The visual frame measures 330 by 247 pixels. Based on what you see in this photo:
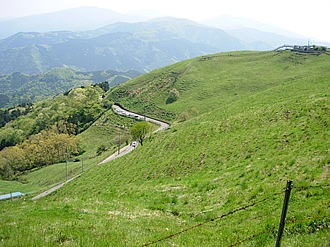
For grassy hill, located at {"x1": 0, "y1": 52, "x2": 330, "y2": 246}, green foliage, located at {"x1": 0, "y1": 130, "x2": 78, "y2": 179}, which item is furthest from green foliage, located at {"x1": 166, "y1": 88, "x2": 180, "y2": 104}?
grassy hill, located at {"x1": 0, "y1": 52, "x2": 330, "y2": 246}

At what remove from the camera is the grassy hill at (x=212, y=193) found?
34.5 ft

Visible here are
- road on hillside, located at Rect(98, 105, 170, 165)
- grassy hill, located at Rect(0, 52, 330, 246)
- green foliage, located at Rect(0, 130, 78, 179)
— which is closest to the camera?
grassy hill, located at Rect(0, 52, 330, 246)

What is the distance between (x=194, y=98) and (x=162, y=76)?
39117mm

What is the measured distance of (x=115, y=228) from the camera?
11.9m

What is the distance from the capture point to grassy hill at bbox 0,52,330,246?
10.5 meters

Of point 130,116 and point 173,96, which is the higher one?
point 173,96

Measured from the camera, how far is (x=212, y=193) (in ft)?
58.5

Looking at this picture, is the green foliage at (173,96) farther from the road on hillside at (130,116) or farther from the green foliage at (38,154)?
the green foliage at (38,154)

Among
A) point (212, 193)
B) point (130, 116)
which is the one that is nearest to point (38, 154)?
point (130, 116)

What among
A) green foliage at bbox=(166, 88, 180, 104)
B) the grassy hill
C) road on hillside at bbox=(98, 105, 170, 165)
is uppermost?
the grassy hill

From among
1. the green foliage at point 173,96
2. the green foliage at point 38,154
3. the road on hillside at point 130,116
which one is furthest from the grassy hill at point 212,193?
the green foliage at point 173,96

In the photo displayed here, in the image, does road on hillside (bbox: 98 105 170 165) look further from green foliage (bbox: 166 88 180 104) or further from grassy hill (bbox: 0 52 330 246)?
grassy hill (bbox: 0 52 330 246)

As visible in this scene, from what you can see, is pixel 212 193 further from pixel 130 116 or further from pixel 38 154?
pixel 38 154

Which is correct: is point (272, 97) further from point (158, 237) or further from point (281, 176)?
point (158, 237)
